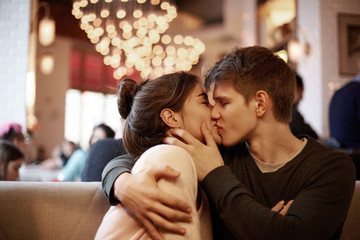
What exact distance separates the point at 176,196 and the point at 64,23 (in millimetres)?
8442

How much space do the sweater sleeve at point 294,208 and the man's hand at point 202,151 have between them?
3 centimetres

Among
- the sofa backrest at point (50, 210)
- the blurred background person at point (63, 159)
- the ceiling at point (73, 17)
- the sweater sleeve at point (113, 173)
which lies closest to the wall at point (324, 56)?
the blurred background person at point (63, 159)

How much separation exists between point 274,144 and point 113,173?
570mm

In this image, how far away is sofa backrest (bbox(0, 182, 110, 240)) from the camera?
1401 mm

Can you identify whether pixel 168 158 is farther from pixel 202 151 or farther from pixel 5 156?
pixel 5 156

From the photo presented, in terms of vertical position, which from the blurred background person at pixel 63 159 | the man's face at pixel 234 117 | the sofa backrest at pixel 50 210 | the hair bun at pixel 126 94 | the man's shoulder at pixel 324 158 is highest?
the hair bun at pixel 126 94

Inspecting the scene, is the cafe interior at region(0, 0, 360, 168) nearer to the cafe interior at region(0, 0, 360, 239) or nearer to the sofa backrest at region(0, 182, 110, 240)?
the cafe interior at region(0, 0, 360, 239)

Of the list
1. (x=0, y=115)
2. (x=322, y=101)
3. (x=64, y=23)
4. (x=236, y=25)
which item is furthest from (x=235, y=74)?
(x=236, y=25)

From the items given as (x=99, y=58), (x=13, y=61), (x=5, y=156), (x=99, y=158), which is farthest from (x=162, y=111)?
(x=99, y=58)

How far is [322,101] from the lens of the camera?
5113mm

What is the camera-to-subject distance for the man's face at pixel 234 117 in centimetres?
127

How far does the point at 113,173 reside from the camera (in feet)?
3.96

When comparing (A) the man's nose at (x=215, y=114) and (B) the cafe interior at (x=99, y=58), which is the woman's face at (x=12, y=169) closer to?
(B) the cafe interior at (x=99, y=58)

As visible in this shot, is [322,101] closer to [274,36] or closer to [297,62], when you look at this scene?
[297,62]
